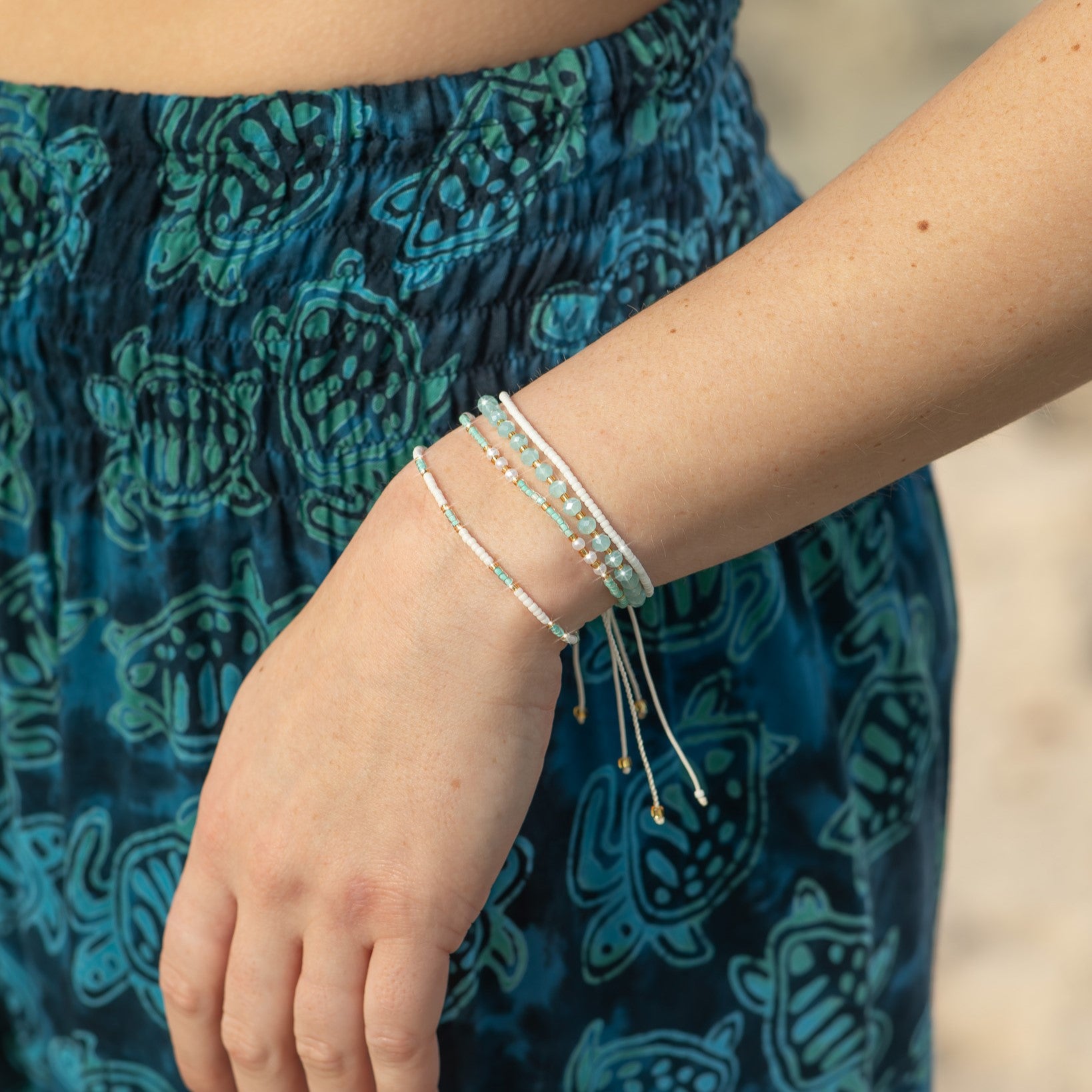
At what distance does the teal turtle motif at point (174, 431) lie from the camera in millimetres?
793

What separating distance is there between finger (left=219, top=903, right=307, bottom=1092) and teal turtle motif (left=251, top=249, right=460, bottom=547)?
0.91 feet

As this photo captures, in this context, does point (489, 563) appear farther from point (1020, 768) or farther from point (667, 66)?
point (1020, 768)

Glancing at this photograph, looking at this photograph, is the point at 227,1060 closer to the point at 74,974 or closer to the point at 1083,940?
the point at 74,974

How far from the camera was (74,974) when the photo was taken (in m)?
0.88

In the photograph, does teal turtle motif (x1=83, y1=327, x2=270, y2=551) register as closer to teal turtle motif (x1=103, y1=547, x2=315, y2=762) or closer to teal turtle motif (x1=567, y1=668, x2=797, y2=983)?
teal turtle motif (x1=103, y1=547, x2=315, y2=762)

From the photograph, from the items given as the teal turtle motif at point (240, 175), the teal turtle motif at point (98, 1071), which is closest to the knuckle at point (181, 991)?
the teal turtle motif at point (98, 1071)

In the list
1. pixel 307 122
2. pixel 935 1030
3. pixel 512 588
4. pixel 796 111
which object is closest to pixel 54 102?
pixel 307 122

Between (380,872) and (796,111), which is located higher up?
(796,111)

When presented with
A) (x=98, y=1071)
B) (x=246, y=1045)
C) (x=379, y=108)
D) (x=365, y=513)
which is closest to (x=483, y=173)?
(x=379, y=108)

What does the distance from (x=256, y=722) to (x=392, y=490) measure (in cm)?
15

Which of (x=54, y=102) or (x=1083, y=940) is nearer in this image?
(x=54, y=102)

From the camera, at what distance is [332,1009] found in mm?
670

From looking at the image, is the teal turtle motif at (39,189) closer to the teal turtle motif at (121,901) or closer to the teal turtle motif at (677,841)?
the teal turtle motif at (121,901)

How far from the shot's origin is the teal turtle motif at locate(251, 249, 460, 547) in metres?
0.77
